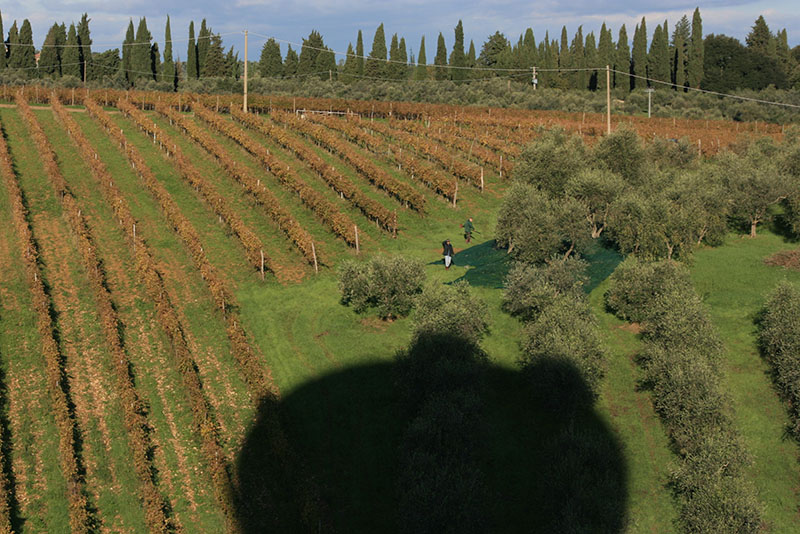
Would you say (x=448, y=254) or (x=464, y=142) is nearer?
(x=448, y=254)

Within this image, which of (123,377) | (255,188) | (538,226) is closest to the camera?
(123,377)

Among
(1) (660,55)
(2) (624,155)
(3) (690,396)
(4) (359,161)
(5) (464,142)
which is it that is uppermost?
(1) (660,55)

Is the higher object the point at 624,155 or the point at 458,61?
the point at 458,61

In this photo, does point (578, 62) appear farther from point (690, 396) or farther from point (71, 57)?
point (690, 396)

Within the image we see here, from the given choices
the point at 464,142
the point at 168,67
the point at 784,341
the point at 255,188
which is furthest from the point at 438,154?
the point at 168,67

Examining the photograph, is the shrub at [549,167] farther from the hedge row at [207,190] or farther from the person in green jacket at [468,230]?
the hedge row at [207,190]

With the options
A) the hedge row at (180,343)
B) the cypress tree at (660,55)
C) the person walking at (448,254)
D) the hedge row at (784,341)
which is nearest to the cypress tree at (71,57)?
the hedge row at (180,343)

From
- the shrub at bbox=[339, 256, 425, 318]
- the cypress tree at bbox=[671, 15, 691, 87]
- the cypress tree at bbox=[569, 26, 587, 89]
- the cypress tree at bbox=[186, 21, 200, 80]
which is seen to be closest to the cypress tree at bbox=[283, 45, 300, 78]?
the cypress tree at bbox=[186, 21, 200, 80]
